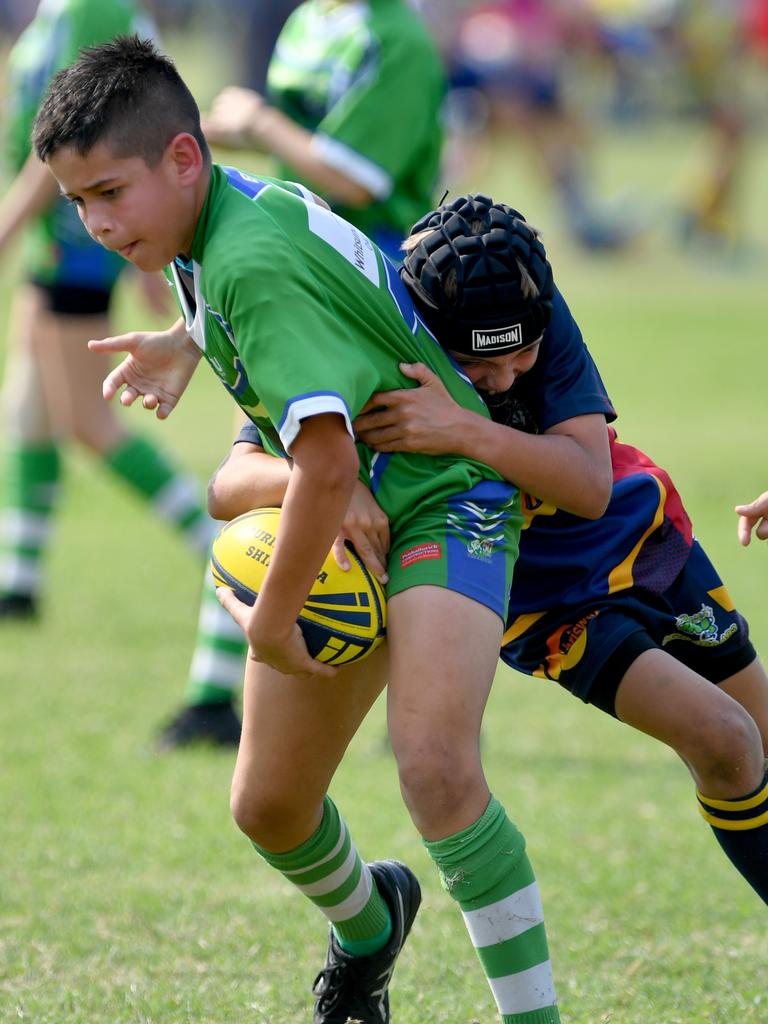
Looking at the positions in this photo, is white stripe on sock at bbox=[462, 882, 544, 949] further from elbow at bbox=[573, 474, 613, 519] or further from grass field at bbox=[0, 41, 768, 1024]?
elbow at bbox=[573, 474, 613, 519]

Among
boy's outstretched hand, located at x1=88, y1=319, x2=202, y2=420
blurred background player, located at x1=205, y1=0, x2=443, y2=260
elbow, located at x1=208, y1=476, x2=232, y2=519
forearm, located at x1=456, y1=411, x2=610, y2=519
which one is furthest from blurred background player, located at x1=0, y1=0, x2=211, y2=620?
forearm, located at x1=456, y1=411, x2=610, y2=519

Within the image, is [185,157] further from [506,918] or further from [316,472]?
[506,918]

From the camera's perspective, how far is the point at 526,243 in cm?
304

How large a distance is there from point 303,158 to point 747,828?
2.80 m

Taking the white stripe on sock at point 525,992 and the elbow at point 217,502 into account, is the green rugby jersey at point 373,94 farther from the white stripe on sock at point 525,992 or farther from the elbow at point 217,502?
the white stripe on sock at point 525,992

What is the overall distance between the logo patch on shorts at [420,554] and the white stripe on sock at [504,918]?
62 centimetres

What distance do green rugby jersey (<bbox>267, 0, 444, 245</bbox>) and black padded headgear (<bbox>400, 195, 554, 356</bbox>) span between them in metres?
2.07

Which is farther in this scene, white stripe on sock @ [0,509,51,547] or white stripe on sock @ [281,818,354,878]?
white stripe on sock @ [0,509,51,547]

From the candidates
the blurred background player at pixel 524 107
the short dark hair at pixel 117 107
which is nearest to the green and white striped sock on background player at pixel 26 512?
the short dark hair at pixel 117 107

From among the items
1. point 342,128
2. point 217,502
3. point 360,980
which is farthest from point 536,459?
point 342,128

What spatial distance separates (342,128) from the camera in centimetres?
511

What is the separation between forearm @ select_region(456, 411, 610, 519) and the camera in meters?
2.98

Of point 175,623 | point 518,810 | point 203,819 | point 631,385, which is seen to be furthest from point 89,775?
point 631,385

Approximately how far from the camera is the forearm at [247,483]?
3.15 metres
